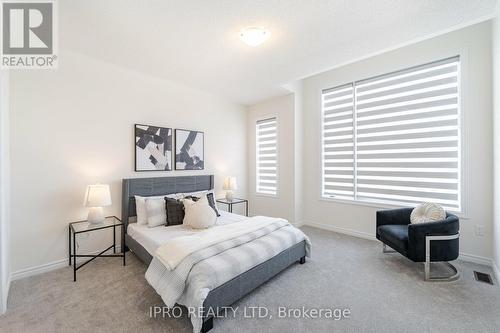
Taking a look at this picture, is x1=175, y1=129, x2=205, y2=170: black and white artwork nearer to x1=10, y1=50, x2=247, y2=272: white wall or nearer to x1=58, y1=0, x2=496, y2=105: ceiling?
x1=10, y1=50, x2=247, y2=272: white wall

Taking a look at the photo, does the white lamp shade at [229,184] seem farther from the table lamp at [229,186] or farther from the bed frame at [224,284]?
the bed frame at [224,284]

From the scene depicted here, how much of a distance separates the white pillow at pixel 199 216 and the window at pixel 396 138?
252cm

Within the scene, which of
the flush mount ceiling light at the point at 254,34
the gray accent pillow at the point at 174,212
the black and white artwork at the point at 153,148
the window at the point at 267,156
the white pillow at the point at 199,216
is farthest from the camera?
the window at the point at 267,156

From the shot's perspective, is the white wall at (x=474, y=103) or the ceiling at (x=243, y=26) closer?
the ceiling at (x=243, y=26)

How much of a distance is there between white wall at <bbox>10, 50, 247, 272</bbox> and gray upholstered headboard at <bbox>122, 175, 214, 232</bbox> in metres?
0.16

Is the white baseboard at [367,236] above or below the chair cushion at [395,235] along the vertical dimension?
below

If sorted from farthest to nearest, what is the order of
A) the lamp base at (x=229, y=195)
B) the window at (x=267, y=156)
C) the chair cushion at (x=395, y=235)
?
the window at (x=267, y=156)
the lamp base at (x=229, y=195)
the chair cushion at (x=395, y=235)

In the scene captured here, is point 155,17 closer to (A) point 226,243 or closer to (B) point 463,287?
(A) point 226,243

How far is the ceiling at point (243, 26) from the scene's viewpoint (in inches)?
76.2

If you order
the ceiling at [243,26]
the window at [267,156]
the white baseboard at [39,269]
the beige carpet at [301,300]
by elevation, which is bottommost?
the beige carpet at [301,300]

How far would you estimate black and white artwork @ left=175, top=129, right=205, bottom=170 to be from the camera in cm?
381

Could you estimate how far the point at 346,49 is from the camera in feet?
8.88

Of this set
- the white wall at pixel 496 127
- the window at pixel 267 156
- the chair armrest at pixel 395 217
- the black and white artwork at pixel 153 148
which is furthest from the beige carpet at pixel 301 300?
the window at pixel 267 156

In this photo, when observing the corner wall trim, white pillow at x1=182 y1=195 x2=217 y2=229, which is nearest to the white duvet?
white pillow at x1=182 y1=195 x2=217 y2=229
